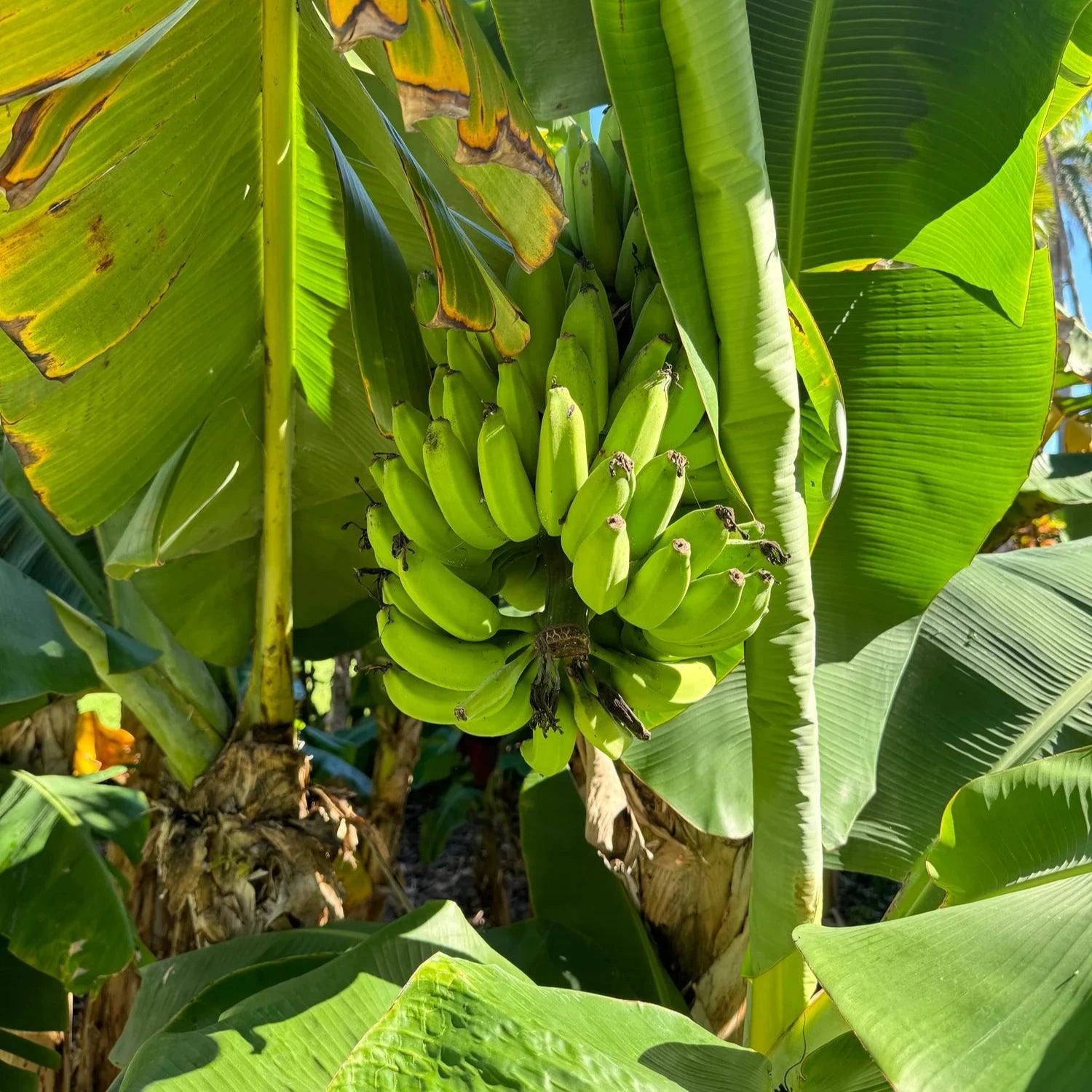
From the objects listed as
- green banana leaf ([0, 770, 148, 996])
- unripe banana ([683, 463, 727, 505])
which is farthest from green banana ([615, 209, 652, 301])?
green banana leaf ([0, 770, 148, 996])

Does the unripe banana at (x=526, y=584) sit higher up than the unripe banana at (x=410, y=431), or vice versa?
the unripe banana at (x=410, y=431)

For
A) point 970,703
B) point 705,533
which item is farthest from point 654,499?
point 970,703

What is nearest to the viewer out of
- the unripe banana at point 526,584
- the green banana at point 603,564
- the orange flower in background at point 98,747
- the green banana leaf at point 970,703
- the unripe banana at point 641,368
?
the green banana at point 603,564

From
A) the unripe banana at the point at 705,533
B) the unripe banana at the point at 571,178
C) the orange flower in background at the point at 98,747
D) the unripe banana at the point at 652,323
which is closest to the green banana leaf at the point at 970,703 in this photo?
the unripe banana at the point at 705,533

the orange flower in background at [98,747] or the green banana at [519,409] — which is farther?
the orange flower in background at [98,747]

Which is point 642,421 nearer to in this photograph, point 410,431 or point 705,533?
point 705,533

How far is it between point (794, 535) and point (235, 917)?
1.08 meters

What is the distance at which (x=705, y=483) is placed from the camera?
95cm

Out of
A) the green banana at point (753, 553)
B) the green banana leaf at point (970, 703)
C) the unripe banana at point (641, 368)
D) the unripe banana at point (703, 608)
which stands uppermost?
the unripe banana at point (641, 368)

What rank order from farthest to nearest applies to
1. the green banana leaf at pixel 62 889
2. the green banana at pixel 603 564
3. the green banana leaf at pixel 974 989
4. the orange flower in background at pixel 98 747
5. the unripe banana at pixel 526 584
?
the orange flower in background at pixel 98 747, the green banana leaf at pixel 62 889, the unripe banana at pixel 526 584, the green banana at pixel 603 564, the green banana leaf at pixel 974 989

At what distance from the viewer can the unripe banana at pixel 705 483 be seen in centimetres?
94

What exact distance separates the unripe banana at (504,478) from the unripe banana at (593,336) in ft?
0.27

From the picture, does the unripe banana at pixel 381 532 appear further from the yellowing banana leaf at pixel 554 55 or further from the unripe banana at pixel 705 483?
the yellowing banana leaf at pixel 554 55

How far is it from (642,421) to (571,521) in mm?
113
